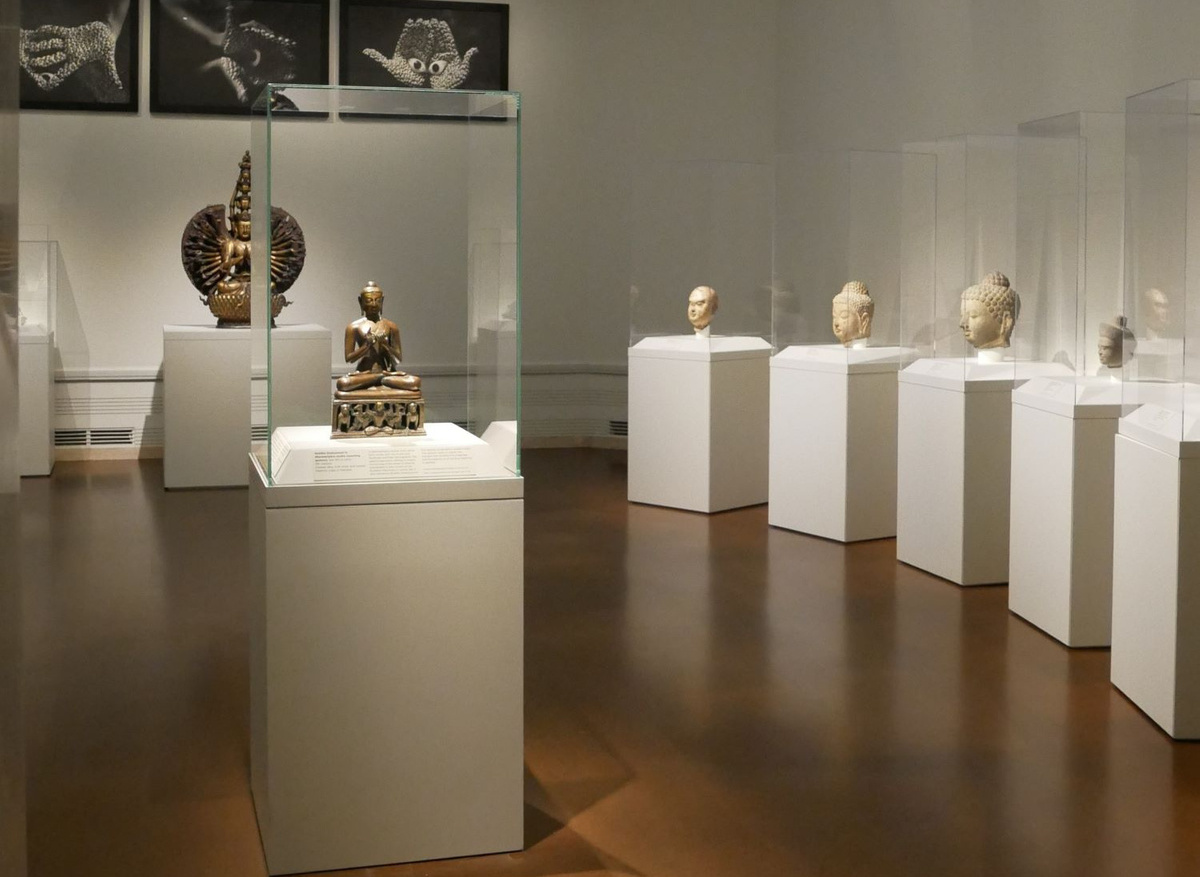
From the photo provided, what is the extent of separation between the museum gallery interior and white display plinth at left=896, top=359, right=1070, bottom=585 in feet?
0.07

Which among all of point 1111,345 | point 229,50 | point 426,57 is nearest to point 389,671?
point 1111,345

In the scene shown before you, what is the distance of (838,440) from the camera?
7.32 meters

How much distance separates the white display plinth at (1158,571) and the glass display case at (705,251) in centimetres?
401

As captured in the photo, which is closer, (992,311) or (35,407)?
(992,311)

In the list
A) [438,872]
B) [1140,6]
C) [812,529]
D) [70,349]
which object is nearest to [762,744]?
[438,872]

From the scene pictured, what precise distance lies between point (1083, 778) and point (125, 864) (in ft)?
8.23

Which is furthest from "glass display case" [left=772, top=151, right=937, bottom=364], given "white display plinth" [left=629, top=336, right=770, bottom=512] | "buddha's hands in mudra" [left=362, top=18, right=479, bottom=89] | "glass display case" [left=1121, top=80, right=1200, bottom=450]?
"buddha's hands in mudra" [left=362, top=18, right=479, bottom=89]

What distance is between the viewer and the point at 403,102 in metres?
3.26

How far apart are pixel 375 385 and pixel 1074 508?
2.96m

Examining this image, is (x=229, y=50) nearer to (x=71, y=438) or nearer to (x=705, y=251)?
(x=71, y=438)

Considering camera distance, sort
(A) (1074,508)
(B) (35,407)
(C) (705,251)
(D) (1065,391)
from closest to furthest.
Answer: (A) (1074,508), (D) (1065,391), (C) (705,251), (B) (35,407)

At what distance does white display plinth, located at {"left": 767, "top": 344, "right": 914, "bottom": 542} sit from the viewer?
729cm

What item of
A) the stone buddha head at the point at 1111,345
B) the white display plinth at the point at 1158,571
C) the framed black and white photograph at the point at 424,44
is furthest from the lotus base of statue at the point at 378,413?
the framed black and white photograph at the point at 424,44

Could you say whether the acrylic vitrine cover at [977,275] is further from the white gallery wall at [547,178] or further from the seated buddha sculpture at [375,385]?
the white gallery wall at [547,178]
